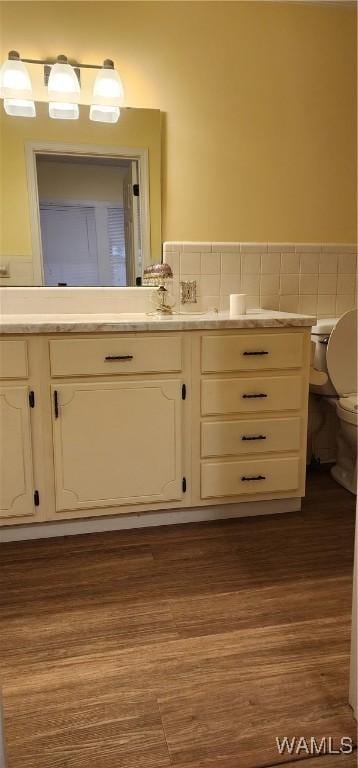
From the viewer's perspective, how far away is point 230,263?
253 cm

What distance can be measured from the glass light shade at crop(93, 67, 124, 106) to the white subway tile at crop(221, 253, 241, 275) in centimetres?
84

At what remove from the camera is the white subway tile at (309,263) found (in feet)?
8.64

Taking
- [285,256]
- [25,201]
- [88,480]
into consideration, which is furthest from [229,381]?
[25,201]

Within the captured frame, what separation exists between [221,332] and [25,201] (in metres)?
1.04

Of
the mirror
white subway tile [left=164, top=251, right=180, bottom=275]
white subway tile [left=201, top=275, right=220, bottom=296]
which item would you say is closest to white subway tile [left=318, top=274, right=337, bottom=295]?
white subway tile [left=201, top=275, right=220, bottom=296]

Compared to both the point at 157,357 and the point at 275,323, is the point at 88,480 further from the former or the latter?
the point at 275,323

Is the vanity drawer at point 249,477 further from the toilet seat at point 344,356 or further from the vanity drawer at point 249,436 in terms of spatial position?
the toilet seat at point 344,356

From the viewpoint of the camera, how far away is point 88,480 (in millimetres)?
1961

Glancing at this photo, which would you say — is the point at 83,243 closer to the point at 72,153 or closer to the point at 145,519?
the point at 72,153

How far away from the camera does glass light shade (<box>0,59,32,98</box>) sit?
83.7 inches

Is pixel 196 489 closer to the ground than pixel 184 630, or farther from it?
farther from it

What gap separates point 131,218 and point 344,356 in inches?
45.8

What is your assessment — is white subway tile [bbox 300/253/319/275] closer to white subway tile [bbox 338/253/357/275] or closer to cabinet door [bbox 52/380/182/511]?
white subway tile [bbox 338/253/357/275]

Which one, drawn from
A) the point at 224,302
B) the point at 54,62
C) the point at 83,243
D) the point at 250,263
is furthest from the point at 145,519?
the point at 54,62
